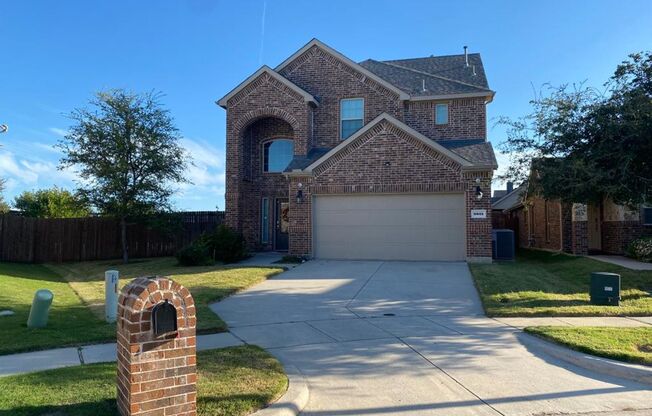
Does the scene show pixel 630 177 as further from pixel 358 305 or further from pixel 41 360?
pixel 41 360

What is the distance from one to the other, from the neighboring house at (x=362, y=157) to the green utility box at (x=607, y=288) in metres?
6.65

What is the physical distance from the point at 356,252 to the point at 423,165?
4.01 metres

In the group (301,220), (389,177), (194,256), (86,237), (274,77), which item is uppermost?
(274,77)

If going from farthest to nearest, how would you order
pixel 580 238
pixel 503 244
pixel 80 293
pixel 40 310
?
1. pixel 580 238
2. pixel 503 244
3. pixel 80 293
4. pixel 40 310

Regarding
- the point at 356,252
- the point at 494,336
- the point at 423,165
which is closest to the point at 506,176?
the point at 423,165

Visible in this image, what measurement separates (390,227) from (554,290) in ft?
22.6

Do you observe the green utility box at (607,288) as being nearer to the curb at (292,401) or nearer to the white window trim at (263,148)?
the curb at (292,401)

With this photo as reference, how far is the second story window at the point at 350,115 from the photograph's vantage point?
2161 centimetres

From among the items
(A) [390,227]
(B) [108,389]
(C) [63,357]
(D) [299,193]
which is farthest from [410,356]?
(D) [299,193]

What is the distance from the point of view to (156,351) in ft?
13.8

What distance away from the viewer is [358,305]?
10172 mm

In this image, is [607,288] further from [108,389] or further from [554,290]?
[108,389]

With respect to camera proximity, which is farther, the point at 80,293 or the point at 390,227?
the point at 390,227

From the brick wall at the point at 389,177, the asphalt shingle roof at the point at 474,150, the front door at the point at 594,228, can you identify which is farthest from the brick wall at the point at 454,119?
the front door at the point at 594,228
